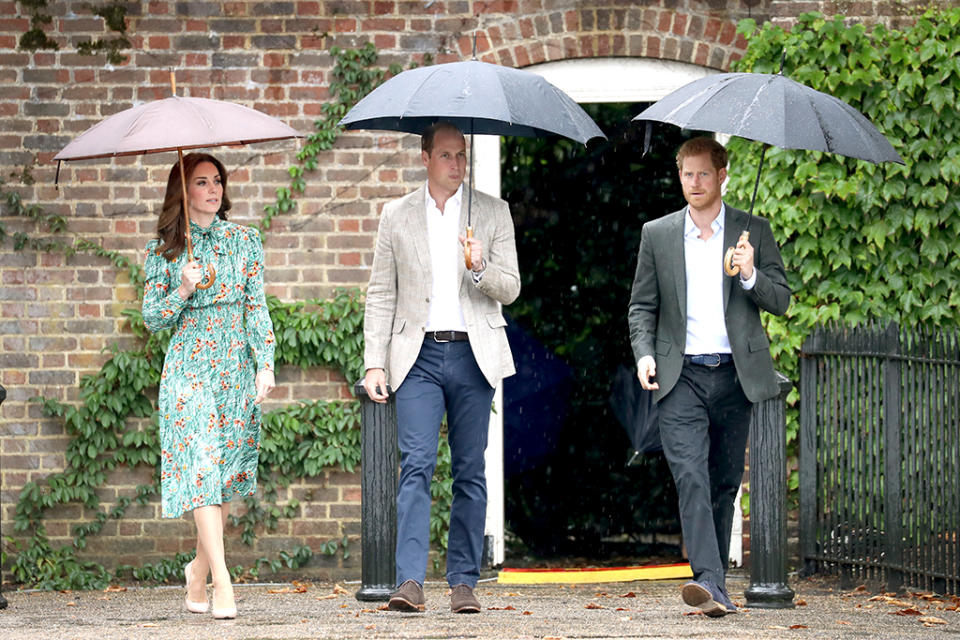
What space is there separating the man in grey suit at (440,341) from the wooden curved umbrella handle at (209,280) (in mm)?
626

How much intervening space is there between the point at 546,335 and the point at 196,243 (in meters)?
4.13

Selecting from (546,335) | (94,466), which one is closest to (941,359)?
(546,335)

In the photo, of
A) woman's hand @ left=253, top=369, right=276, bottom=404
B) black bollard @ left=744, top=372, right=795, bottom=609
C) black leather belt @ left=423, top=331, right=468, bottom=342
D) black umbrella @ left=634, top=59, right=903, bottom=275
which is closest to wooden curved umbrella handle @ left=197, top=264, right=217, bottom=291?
woman's hand @ left=253, top=369, right=276, bottom=404

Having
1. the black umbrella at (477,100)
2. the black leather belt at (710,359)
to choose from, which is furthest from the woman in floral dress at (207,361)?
the black leather belt at (710,359)

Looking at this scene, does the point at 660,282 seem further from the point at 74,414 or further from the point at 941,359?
the point at 74,414

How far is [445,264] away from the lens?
549 cm

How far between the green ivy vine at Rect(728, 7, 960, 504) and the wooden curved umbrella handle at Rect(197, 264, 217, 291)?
10.8ft

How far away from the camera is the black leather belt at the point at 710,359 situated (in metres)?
5.41

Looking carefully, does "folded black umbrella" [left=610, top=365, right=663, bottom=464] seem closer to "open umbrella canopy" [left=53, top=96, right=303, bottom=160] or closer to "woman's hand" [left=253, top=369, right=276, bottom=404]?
"woman's hand" [left=253, top=369, right=276, bottom=404]

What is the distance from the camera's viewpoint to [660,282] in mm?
5543

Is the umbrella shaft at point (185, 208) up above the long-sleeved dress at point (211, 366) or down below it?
above

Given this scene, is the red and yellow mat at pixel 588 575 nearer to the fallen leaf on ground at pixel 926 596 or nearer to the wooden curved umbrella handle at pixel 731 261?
the fallen leaf on ground at pixel 926 596

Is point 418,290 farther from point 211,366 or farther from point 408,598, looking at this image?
point 408,598

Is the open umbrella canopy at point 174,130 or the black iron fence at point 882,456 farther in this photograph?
the black iron fence at point 882,456
